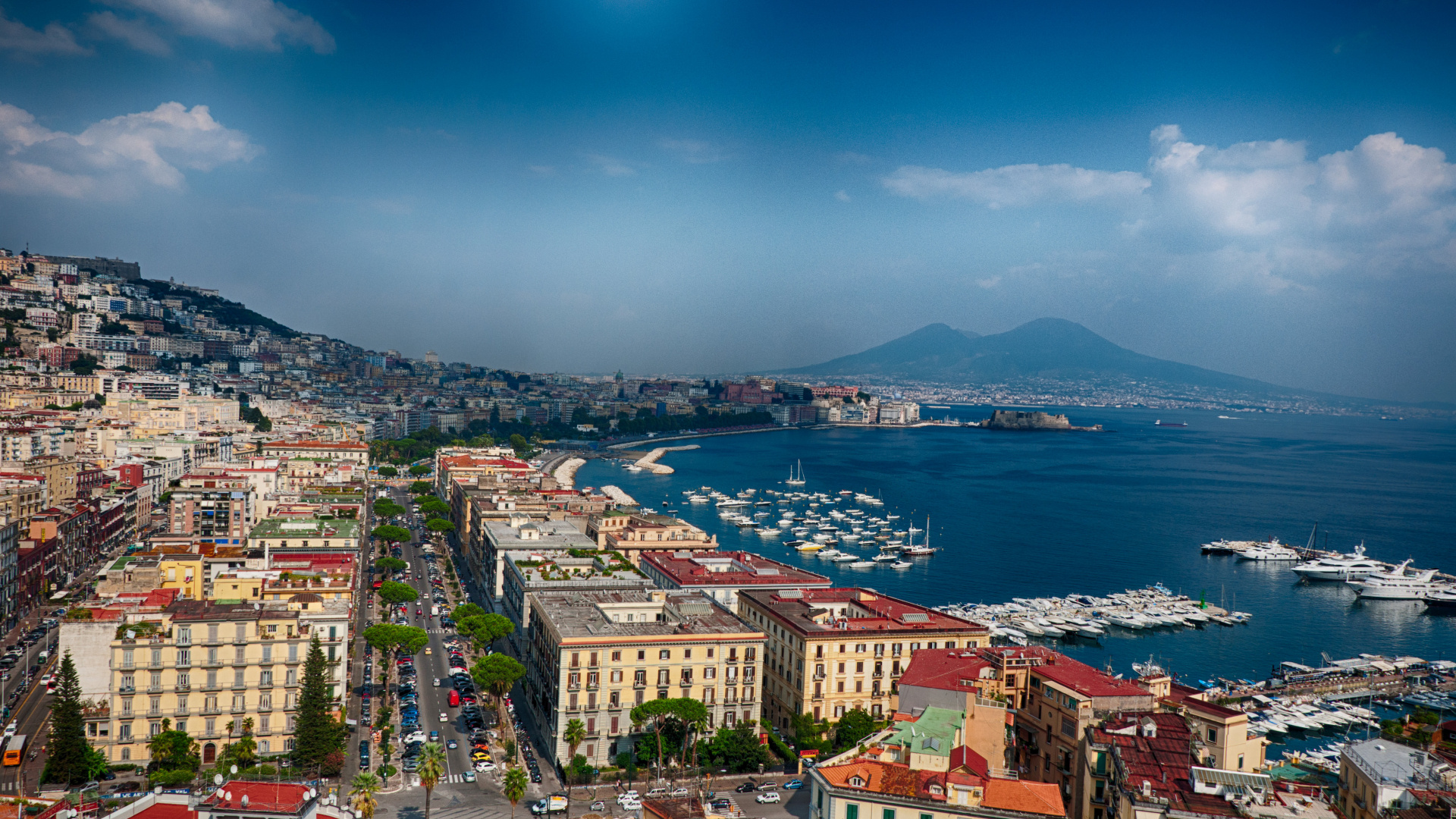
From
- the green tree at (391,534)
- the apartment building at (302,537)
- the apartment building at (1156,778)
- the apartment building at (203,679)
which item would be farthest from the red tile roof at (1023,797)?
the green tree at (391,534)

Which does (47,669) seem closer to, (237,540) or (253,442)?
(237,540)

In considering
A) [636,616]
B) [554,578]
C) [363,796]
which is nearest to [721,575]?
[554,578]

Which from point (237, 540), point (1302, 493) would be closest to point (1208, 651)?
point (237, 540)

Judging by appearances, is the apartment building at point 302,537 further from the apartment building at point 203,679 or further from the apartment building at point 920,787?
the apartment building at point 920,787

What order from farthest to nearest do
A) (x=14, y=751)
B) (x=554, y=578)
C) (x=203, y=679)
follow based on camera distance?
1. (x=554, y=578)
2. (x=203, y=679)
3. (x=14, y=751)

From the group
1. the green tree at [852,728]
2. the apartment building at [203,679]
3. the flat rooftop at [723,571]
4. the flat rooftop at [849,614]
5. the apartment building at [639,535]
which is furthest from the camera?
the apartment building at [639,535]

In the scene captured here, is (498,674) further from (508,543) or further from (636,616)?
(508,543)

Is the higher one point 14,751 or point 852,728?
point 852,728
